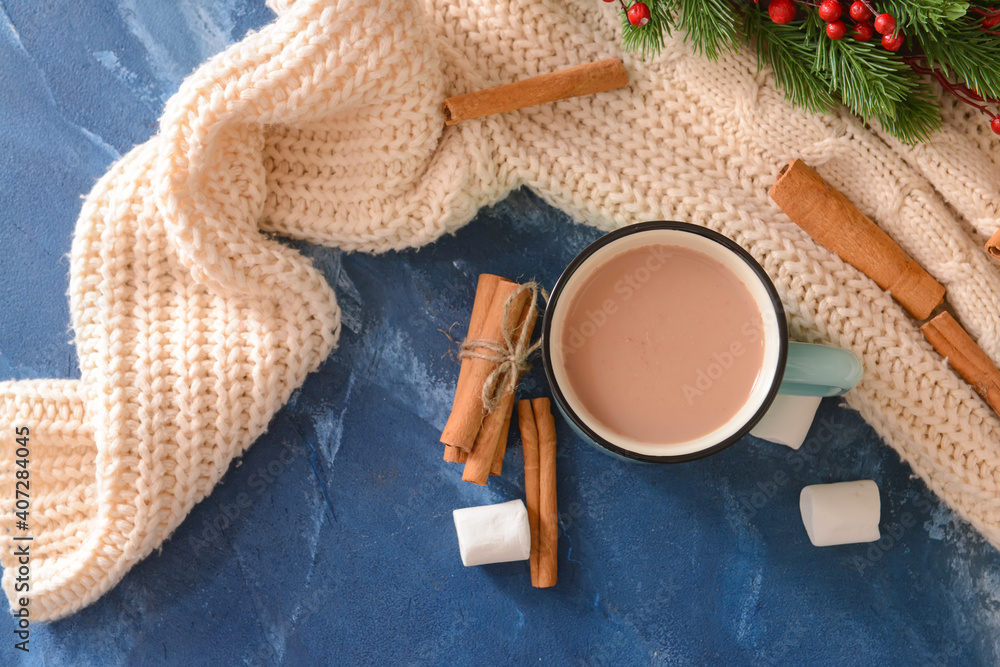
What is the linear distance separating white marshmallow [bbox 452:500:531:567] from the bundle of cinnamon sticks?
0.16ft

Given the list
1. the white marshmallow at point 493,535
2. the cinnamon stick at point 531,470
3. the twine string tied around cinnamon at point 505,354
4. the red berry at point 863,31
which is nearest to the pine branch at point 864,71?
the red berry at point 863,31

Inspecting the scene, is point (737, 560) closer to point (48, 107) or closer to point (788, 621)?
point (788, 621)

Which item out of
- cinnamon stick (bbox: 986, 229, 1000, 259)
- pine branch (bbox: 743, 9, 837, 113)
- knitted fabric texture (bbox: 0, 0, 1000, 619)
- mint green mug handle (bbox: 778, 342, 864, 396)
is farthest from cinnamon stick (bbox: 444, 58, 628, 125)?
cinnamon stick (bbox: 986, 229, 1000, 259)

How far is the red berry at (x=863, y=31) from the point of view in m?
0.74

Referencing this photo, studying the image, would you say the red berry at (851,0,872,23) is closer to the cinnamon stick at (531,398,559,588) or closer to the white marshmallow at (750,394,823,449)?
the white marshmallow at (750,394,823,449)

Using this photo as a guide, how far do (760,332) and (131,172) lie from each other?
795 mm

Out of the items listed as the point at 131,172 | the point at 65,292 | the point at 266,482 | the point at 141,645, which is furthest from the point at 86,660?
the point at 131,172

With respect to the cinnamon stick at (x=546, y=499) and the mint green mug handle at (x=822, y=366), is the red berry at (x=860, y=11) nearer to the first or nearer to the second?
the mint green mug handle at (x=822, y=366)

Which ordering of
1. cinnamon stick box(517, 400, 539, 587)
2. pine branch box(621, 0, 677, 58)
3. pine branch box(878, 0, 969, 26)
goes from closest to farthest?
1. pine branch box(878, 0, 969, 26)
2. pine branch box(621, 0, 677, 58)
3. cinnamon stick box(517, 400, 539, 587)

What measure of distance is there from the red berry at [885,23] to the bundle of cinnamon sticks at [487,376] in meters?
0.47

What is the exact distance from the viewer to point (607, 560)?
2.95ft

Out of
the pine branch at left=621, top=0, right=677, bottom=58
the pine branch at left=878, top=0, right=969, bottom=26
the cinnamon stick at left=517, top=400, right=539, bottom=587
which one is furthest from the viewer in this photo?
the cinnamon stick at left=517, top=400, right=539, bottom=587

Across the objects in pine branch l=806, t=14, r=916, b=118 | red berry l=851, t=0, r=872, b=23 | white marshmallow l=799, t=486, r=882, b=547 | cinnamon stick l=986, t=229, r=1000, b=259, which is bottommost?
white marshmallow l=799, t=486, r=882, b=547

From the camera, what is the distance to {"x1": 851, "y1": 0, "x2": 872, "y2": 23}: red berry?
72 cm
